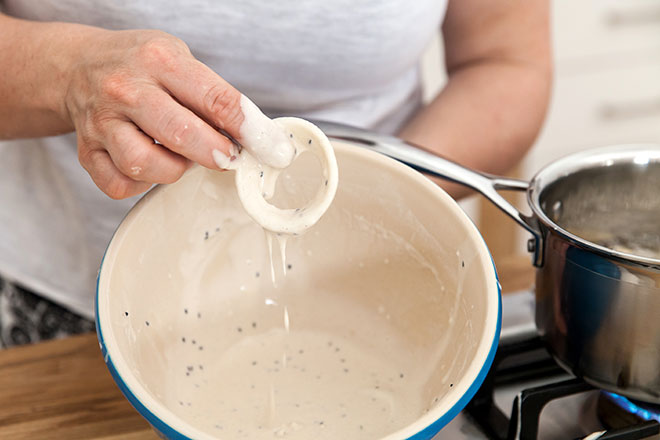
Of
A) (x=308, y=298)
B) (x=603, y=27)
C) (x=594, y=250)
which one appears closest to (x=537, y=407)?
(x=594, y=250)

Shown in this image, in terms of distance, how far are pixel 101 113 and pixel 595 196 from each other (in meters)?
0.43

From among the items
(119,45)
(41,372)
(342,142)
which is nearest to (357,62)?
(342,142)

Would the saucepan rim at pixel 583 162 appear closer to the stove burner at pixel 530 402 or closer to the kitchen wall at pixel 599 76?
the stove burner at pixel 530 402

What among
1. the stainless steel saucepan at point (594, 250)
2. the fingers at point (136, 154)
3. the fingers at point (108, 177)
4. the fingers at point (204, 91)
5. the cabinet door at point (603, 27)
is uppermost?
the fingers at point (204, 91)

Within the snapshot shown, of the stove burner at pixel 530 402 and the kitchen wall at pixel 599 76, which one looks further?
the kitchen wall at pixel 599 76

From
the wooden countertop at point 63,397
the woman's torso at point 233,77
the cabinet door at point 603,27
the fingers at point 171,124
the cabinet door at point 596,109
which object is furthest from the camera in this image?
the cabinet door at point 596,109

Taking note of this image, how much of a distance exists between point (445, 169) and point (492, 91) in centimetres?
34

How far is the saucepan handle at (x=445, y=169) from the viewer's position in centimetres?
57

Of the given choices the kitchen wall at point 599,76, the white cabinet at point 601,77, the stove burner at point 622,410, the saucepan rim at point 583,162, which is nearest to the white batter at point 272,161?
the saucepan rim at point 583,162

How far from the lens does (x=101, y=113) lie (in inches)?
→ 20.1

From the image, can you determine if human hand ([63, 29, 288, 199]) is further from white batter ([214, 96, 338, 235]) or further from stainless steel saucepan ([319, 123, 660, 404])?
stainless steel saucepan ([319, 123, 660, 404])

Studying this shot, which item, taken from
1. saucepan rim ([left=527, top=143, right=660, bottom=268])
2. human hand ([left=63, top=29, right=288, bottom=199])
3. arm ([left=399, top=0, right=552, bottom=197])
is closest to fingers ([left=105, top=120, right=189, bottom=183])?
human hand ([left=63, top=29, right=288, bottom=199])

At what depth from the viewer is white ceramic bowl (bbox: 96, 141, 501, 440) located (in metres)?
0.54

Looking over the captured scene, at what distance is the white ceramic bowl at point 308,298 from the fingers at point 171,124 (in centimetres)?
9
